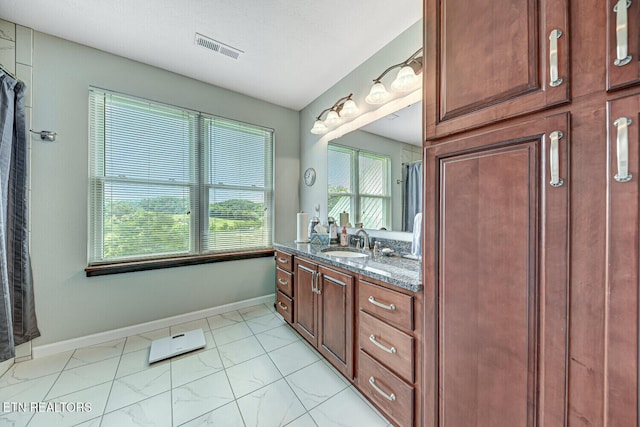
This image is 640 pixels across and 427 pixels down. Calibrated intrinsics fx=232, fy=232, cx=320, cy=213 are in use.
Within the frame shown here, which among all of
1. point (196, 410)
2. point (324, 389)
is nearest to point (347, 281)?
point (324, 389)

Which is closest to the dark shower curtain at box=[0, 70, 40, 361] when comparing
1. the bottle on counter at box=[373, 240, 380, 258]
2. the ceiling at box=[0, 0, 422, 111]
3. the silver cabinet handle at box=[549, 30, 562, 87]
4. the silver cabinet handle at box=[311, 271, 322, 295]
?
the ceiling at box=[0, 0, 422, 111]

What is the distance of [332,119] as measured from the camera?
244 centimetres

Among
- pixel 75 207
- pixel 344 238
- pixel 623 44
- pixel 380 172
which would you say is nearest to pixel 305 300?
pixel 344 238

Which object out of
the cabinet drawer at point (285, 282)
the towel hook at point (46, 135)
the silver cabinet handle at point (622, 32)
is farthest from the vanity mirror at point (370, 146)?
the towel hook at point (46, 135)

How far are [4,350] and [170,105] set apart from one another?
2.24 metres

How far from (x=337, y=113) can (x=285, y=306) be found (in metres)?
2.02

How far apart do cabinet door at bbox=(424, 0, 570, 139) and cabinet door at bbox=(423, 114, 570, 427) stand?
8 centimetres

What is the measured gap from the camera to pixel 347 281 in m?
1.45

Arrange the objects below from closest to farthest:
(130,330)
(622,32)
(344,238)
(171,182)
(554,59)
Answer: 1. (622,32)
2. (554,59)
3. (130,330)
4. (344,238)
5. (171,182)

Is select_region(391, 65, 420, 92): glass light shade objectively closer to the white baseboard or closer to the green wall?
the green wall

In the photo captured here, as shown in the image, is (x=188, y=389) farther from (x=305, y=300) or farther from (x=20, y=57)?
(x=20, y=57)

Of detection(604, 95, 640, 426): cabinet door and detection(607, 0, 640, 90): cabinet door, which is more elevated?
detection(607, 0, 640, 90): cabinet door

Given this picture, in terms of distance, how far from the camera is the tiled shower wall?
5.70ft

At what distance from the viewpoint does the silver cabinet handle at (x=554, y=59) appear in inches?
25.7
